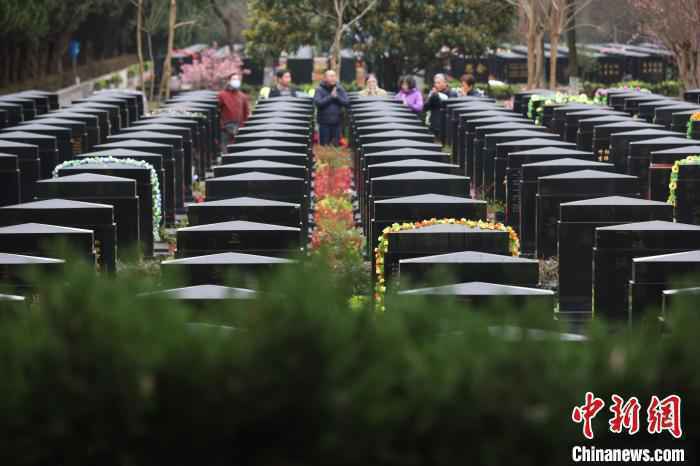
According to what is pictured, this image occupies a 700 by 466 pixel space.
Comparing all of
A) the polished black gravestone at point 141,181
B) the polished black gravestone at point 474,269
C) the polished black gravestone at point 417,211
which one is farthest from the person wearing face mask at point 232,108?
the polished black gravestone at point 474,269

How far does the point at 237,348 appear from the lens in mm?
5102

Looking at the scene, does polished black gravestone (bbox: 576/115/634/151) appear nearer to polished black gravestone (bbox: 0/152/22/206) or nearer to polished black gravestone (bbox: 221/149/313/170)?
polished black gravestone (bbox: 221/149/313/170)

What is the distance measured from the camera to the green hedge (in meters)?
5.00

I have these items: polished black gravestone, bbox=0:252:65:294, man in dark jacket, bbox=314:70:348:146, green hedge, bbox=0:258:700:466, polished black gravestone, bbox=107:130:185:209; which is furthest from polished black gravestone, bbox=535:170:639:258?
man in dark jacket, bbox=314:70:348:146

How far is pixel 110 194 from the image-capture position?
17484mm

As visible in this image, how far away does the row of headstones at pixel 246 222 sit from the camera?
1152 centimetres

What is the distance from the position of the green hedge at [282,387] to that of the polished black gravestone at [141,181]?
44.2ft

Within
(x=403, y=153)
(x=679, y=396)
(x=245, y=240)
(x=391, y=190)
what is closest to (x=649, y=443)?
(x=679, y=396)

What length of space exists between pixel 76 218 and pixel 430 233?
3.75 m

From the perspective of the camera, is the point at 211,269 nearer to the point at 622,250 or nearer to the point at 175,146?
the point at 622,250

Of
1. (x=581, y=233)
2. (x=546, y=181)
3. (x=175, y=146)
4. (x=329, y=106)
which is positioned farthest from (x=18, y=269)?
(x=329, y=106)

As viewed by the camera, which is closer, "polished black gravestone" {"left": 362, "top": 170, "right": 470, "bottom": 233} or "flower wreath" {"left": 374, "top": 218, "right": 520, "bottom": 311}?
"flower wreath" {"left": 374, "top": 218, "right": 520, "bottom": 311}

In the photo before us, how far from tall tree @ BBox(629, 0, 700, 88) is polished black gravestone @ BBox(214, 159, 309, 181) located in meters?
31.5

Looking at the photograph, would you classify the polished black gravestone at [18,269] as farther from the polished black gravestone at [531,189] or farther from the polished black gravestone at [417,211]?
the polished black gravestone at [531,189]
